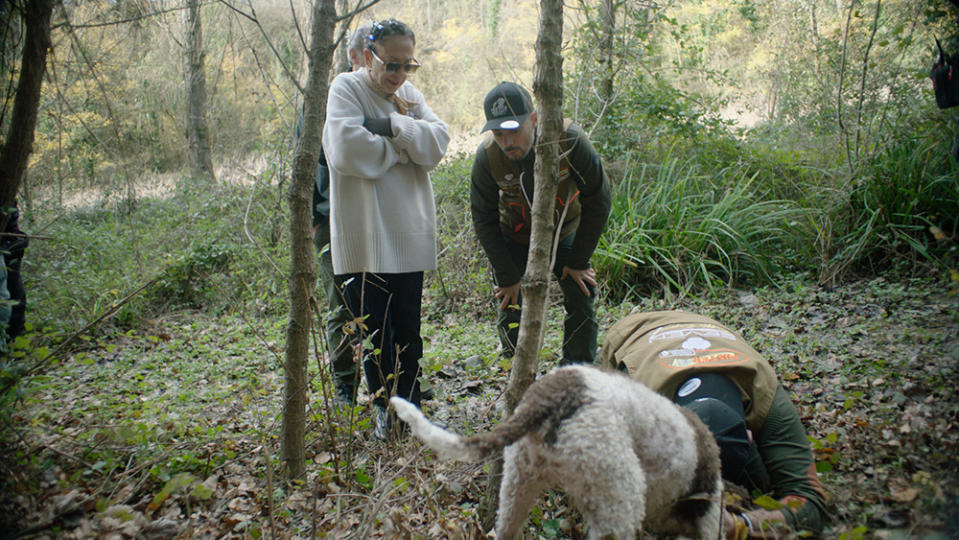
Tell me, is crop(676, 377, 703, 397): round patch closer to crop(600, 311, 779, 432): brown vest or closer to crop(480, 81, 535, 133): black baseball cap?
crop(600, 311, 779, 432): brown vest

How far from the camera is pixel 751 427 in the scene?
8.00ft

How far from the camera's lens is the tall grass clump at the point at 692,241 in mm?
5535

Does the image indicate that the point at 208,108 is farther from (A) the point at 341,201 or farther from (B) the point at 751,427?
(B) the point at 751,427

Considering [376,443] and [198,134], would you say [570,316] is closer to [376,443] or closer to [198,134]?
[376,443]

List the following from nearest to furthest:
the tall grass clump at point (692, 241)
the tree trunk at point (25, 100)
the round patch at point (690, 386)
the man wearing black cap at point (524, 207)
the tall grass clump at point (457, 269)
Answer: the tree trunk at point (25, 100), the round patch at point (690, 386), the man wearing black cap at point (524, 207), the tall grass clump at point (692, 241), the tall grass clump at point (457, 269)

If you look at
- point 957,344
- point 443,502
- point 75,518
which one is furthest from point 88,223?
point 957,344

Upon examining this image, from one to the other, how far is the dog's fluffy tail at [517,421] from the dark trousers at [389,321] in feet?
4.13

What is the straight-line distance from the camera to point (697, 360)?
244 centimetres

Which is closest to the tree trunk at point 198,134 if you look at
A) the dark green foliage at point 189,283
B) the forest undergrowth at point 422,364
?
the forest undergrowth at point 422,364

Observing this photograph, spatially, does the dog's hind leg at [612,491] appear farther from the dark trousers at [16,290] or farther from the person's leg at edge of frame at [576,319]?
the dark trousers at [16,290]

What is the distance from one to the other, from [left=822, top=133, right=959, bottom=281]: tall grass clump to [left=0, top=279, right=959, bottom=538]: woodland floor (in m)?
0.41

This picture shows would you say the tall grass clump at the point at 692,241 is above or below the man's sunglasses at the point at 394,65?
below

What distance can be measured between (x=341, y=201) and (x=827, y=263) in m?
4.76

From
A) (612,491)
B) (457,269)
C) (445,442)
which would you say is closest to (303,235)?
(445,442)
